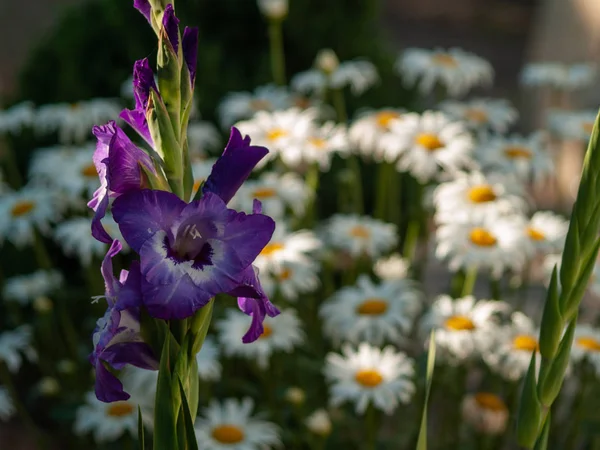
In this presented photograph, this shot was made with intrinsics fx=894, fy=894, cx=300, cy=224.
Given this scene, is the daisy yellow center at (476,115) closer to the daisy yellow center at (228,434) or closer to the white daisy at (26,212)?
the white daisy at (26,212)

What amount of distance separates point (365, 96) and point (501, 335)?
5.00ft

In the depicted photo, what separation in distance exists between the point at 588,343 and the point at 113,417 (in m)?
0.98

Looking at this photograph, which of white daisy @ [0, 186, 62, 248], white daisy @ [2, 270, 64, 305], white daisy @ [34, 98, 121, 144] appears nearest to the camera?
white daisy @ [0, 186, 62, 248]

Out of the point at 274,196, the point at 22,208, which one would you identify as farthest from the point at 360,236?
the point at 22,208

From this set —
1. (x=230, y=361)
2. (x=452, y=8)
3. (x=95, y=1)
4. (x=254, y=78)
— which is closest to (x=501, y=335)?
(x=230, y=361)

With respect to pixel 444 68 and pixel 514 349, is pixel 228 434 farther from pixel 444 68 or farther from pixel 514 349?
pixel 444 68

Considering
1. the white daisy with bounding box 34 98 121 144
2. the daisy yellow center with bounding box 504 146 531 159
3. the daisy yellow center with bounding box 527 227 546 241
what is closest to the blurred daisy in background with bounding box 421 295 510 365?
the daisy yellow center with bounding box 527 227 546 241

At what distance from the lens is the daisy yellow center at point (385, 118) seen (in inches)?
96.5

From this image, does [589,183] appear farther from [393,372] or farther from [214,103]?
[214,103]

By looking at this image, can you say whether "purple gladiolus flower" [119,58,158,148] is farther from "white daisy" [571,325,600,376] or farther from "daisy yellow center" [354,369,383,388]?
A: "white daisy" [571,325,600,376]

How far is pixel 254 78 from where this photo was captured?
127 inches

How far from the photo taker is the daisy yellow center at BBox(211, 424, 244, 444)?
1.68m

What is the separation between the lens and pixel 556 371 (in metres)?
0.73

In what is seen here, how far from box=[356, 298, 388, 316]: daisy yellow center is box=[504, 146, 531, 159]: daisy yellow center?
0.64 m
